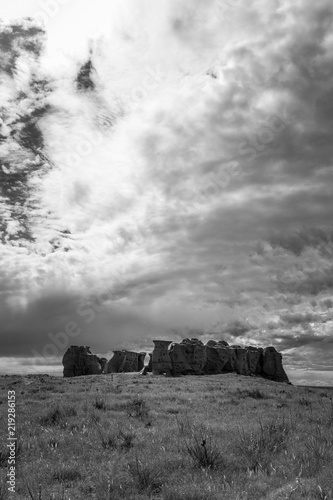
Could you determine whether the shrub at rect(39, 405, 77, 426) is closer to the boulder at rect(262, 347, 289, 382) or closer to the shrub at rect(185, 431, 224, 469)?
the shrub at rect(185, 431, 224, 469)

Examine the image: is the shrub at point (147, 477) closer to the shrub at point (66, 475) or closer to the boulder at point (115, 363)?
the shrub at point (66, 475)

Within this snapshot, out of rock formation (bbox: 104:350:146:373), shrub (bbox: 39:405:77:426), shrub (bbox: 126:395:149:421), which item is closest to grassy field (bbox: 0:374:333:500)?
shrub (bbox: 39:405:77:426)

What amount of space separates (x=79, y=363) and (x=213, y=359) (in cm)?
3351

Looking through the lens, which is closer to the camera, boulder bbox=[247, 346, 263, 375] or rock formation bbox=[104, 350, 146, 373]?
rock formation bbox=[104, 350, 146, 373]

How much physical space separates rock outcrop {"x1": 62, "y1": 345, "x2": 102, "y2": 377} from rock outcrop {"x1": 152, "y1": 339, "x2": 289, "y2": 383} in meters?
18.3

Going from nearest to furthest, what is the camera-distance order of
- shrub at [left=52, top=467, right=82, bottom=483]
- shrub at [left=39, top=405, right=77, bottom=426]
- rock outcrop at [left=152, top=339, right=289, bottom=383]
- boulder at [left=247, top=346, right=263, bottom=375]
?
shrub at [left=52, top=467, right=82, bottom=483] < shrub at [left=39, top=405, right=77, bottom=426] < rock outcrop at [left=152, top=339, right=289, bottom=383] < boulder at [left=247, top=346, right=263, bottom=375]

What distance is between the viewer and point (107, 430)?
10258 millimetres

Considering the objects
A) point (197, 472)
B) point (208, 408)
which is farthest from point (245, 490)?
point (208, 408)

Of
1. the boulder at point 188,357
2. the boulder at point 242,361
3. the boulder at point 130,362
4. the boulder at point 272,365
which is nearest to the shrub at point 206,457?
the boulder at point 188,357

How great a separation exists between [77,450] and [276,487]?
16.6ft

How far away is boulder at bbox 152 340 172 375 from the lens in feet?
232

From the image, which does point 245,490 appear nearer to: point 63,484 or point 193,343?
point 63,484

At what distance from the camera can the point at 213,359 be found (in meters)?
85.9

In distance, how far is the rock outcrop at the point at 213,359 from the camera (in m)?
72.3
